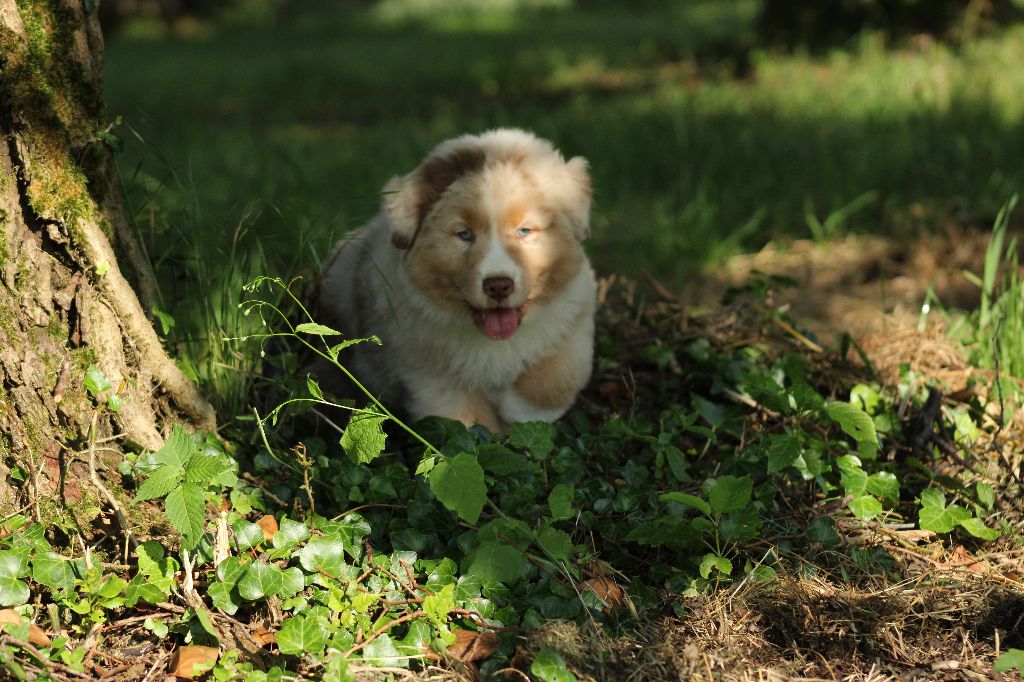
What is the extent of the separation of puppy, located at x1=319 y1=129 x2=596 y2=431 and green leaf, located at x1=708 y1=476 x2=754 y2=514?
32.9 inches

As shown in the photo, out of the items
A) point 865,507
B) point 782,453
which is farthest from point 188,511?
point 865,507

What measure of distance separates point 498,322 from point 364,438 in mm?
801

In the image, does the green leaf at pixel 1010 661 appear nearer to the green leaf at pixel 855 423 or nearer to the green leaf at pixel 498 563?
the green leaf at pixel 855 423

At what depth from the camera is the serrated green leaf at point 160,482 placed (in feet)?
6.84

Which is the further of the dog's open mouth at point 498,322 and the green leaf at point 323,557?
the dog's open mouth at point 498,322

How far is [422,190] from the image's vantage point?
9.49 ft

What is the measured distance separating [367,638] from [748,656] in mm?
789

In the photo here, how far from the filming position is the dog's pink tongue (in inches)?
114

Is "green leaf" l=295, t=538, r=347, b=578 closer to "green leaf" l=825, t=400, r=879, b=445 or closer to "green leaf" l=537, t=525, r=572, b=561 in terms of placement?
"green leaf" l=537, t=525, r=572, b=561

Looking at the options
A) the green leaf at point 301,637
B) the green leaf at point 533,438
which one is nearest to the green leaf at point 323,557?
the green leaf at point 301,637

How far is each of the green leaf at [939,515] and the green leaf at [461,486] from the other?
1134 mm

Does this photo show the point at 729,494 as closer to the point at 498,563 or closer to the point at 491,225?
the point at 498,563

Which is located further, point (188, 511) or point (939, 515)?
point (939, 515)

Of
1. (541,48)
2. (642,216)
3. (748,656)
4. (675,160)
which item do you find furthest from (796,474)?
(541,48)
